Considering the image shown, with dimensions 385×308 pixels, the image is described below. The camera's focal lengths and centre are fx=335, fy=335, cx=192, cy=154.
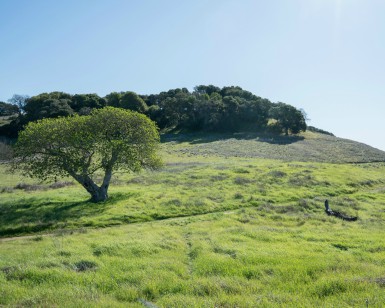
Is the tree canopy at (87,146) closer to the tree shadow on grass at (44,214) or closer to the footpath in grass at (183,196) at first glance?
the tree shadow on grass at (44,214)

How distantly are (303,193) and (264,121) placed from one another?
7259cm

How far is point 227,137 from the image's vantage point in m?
99.6

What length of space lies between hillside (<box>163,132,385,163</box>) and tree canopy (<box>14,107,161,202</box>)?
131 ft

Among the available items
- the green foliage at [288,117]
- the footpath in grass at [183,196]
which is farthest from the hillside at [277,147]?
the footpath in grass at [183,196]

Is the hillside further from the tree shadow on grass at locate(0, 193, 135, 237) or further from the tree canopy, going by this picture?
the tree shadow on grass at locate(0, 193, 135, 237)

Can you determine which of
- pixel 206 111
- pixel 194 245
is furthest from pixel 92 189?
pixel 206 111

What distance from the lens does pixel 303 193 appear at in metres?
37.9

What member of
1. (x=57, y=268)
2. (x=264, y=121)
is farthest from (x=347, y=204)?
(x=264, y=121)

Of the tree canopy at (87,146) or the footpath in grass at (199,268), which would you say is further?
the tree canopy at (87,146)

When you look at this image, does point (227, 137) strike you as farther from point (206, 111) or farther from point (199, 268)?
point (199, 268)

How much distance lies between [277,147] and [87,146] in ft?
205

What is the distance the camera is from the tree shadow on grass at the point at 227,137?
94381 mm

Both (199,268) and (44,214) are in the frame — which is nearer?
(199,268)

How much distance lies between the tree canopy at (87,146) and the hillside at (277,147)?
39.9m
